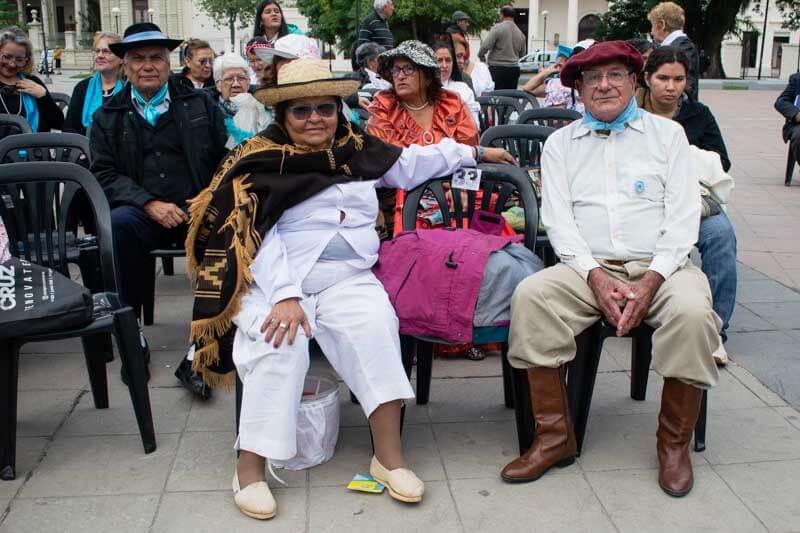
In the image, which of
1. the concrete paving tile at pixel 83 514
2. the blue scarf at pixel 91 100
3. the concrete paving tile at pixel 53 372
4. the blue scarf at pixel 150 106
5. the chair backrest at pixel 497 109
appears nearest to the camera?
the concrete paving tile at pixel 83 514

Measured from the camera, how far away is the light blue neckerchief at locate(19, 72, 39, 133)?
6.14m

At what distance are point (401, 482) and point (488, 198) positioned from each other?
156cm

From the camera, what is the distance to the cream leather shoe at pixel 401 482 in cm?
303

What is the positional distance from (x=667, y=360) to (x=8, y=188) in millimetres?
3008

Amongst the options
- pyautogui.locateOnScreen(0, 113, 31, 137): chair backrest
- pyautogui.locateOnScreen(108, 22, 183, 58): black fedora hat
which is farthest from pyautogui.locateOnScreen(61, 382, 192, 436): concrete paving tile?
pyautogui.locateOnScreen(0, 113, 31, 137): chair backrest

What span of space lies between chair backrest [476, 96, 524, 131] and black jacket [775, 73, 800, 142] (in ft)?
11.8

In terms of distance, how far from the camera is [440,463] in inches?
132

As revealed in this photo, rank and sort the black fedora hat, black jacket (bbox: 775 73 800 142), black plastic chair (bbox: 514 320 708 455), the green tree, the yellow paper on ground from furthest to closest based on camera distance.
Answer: the green tree < black jacket (bbox: 775 73 800 142) < the black fedora hat < black plastic chair (bbox: 514 320 708 455) < the yellow paper on ground

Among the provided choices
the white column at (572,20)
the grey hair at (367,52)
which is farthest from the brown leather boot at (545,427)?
the white column at (572,20)

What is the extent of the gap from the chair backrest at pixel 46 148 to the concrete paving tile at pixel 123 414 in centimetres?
149

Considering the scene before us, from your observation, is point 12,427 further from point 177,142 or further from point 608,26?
point 608,26

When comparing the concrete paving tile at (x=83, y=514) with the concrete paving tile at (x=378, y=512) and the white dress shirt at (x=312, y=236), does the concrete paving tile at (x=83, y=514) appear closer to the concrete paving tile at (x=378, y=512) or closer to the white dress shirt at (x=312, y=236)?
the concrete paving tile at (x=378, y=512)

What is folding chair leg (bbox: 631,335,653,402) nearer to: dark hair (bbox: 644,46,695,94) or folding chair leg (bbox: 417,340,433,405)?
folding chair leg (bbox: 417,340,433,405)

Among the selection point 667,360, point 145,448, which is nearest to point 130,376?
point 145,448
